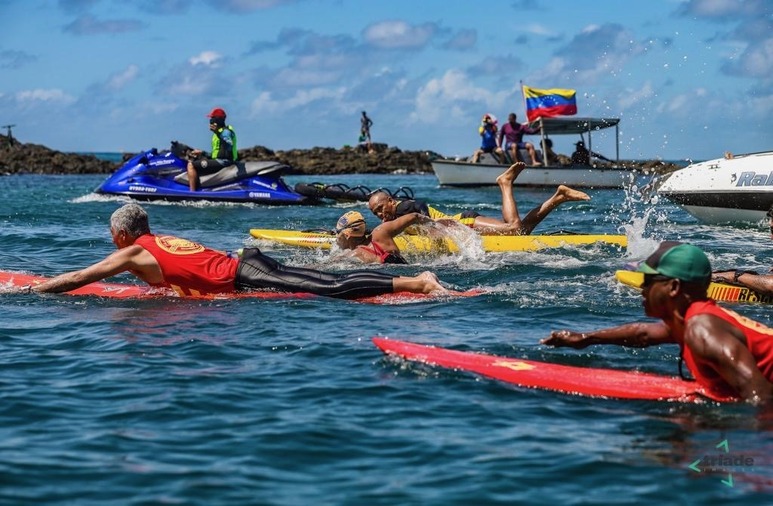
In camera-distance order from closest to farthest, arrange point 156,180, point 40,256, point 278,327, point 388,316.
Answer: point 278,327, point 388,316, point 40,256, point 156,180

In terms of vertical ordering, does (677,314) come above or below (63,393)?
above

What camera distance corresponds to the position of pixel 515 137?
3225 centimetres

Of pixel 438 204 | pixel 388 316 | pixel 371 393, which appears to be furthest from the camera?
pixel 438 204

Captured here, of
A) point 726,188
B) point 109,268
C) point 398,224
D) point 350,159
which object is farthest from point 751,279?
point 350,159

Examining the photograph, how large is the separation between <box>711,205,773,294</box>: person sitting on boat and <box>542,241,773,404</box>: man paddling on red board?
174 inches

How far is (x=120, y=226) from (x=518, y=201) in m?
20.1

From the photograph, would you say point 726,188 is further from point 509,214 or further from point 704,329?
point 704,329

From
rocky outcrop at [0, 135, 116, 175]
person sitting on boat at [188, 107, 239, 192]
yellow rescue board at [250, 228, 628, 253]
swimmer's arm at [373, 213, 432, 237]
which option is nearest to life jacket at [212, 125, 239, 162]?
person sitting on boat at [188, 107, 239, 192]

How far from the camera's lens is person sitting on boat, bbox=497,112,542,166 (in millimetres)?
31766

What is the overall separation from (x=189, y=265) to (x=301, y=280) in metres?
1.17

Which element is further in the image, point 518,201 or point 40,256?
point 518,201

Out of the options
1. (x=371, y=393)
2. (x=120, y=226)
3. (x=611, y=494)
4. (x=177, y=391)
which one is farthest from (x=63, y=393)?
(x=611, y=494)

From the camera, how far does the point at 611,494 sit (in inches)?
205

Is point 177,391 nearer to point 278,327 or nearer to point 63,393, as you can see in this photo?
point 63,393
